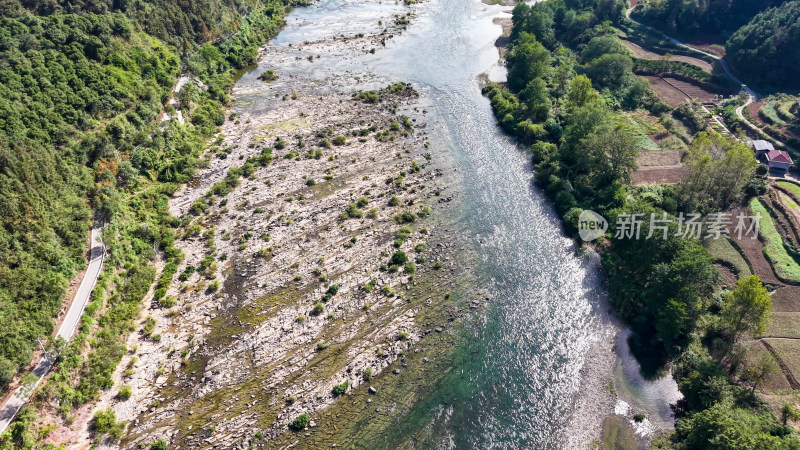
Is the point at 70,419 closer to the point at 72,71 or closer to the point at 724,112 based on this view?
the point at 72,71

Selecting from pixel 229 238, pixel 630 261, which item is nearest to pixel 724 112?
pixel 630 261

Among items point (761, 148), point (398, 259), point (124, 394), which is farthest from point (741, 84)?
point (124, 394)

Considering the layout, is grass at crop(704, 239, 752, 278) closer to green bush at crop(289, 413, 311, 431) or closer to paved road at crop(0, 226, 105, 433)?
green bush at crop(289, 413, 311, 431)

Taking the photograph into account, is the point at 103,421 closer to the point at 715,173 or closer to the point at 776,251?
the point at 715,173

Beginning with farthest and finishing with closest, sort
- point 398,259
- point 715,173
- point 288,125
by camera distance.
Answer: point 288,125 < point 715,173 < point 398,259

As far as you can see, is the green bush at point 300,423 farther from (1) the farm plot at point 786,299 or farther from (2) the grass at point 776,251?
(2) the grass at point 776,251

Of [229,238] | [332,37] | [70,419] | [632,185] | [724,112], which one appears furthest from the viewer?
[332,37]
